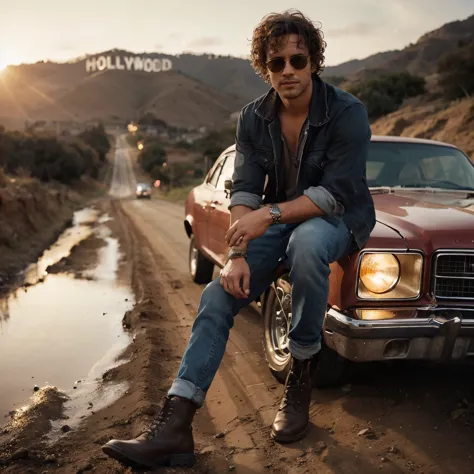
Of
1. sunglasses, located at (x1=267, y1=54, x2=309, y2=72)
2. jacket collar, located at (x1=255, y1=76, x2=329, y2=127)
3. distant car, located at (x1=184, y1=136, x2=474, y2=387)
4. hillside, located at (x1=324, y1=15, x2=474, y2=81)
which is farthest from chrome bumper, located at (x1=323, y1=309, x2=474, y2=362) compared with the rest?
hillside, located at (x1=324, y1=15, x2=474, y2=81)

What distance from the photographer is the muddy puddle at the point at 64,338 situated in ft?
13.4

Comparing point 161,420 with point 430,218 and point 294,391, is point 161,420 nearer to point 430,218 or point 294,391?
point 294,391

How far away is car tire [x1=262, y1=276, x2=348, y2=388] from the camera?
3586 mm

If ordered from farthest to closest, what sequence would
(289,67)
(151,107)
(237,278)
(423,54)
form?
(151,107), (423,54), (289,67), (237,278)

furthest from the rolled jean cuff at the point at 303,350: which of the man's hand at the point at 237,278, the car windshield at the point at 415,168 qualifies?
the car windshield at the point at 415,168

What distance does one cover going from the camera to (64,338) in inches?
216

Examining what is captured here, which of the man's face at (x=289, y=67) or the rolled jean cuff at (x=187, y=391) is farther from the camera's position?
the man's face at (x=289, y=67)

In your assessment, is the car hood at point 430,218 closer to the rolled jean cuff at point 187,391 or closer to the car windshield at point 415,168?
the car windshield at point 415,168

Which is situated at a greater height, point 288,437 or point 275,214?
point 275,214

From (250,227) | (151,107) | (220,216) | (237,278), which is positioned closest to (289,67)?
(250,227)

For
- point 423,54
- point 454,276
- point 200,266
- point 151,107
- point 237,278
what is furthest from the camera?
point 151,107

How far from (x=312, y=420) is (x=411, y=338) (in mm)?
794

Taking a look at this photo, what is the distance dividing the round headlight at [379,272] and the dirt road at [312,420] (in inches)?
30.1

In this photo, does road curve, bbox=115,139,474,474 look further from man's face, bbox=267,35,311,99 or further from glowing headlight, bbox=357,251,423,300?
man's face, bbox=267,35,311,99
